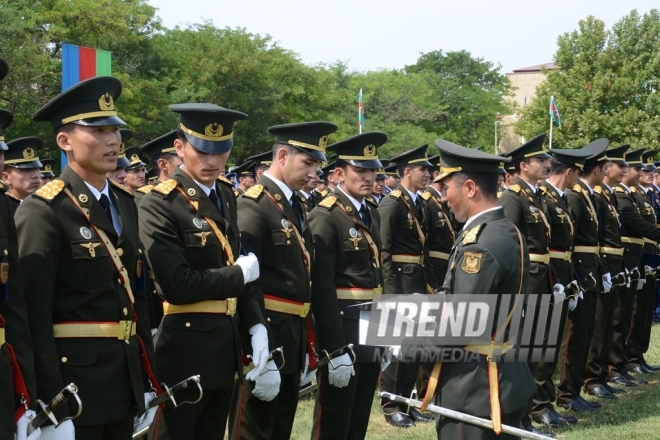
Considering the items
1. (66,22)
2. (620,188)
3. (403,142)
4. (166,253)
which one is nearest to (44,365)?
(166,253)

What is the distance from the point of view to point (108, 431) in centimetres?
395

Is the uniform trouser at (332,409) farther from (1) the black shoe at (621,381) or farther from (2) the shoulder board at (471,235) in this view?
(1) the black shoe at (621,381)

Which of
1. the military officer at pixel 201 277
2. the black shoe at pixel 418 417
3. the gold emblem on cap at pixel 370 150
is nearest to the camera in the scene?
the military officer at pixel 201 277

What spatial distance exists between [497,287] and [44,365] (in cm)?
221

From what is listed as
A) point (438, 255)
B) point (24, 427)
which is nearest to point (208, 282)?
point (24, 427)

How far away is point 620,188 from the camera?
10938mm

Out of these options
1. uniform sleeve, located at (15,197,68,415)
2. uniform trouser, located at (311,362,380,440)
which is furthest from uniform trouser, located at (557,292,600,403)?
uniform sleeve, located at (15,197,68,415)

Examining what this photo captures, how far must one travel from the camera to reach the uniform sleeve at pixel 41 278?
3.50m

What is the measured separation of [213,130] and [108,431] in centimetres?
177

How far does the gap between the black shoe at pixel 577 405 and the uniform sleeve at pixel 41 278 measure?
643 cm

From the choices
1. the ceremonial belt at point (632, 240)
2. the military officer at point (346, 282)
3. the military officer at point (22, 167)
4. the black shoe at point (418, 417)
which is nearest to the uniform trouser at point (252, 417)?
the military officer at point (346, 282)

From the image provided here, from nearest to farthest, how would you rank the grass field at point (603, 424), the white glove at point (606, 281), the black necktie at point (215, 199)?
1. the black necktie at point (215, 199)
2. the grass field at point (603, 424)
3. the white glove at point (606, 281)

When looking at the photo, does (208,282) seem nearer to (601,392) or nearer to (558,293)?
(558,293)

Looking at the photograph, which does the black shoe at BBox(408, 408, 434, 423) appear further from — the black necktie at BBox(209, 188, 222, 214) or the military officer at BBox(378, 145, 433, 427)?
the black necktie at BBox(209, 188, 222, 214)
